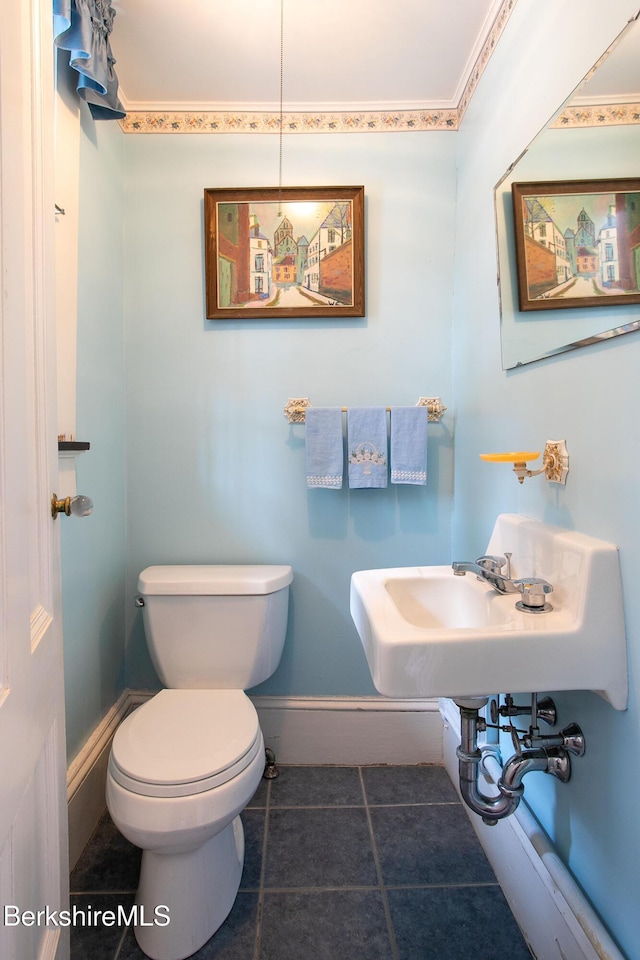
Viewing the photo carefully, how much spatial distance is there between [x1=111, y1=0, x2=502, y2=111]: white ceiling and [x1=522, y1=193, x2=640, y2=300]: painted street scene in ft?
2.35

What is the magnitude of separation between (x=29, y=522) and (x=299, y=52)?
1.60 m

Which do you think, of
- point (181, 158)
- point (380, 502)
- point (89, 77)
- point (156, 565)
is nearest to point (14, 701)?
point (156, 565)

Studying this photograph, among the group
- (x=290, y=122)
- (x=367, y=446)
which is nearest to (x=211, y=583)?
(x=367, y=446)

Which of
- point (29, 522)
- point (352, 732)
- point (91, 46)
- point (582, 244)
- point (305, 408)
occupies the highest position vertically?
point (91, 46)

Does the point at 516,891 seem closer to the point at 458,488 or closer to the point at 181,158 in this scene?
the point at 458,488

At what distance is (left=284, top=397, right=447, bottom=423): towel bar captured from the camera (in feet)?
5.16

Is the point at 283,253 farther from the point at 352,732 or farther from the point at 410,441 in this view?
the point at 352,732

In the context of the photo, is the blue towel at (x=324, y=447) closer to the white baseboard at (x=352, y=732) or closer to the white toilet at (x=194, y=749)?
the white toilet at (x=194, y=749)

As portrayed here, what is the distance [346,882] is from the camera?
1.18 metres

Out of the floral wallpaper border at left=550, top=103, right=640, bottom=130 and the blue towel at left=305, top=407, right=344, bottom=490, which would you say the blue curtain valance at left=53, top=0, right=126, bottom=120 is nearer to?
the blue towel at left=305, top=407, right=344, bottom=490

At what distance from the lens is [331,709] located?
162cm

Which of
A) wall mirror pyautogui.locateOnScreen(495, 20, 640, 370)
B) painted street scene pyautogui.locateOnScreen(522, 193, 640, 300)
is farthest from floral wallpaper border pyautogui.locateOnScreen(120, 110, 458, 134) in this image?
painted street scene pyautogui.locateOnScreen(522, 193, 640, 300)

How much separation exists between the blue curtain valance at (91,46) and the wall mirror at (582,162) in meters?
1.14

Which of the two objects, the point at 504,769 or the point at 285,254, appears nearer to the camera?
the point at 504,769
